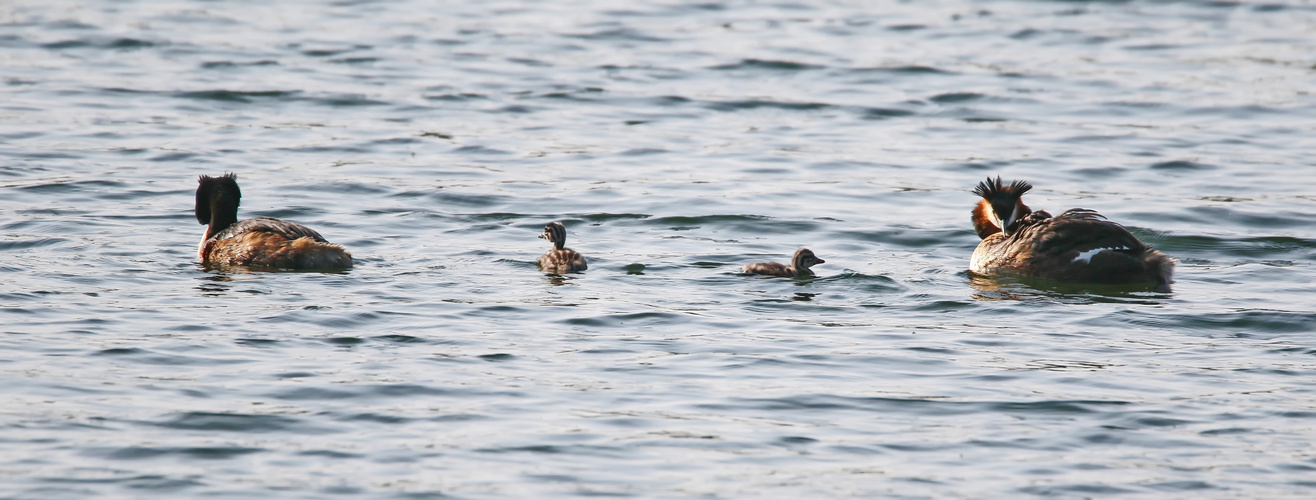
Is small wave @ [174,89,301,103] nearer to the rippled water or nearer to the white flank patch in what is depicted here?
the rippled water

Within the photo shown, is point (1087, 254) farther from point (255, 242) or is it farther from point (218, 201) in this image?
point (218, 201)

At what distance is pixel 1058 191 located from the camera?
17766 millimetres

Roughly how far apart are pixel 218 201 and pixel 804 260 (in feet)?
16.5

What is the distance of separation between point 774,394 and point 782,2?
23.5m

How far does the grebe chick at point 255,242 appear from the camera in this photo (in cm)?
1308

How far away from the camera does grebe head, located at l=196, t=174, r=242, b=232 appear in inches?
553

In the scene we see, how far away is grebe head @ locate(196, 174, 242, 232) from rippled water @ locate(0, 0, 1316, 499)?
0.46 metres

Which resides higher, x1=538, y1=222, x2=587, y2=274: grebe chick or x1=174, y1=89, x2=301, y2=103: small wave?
x1=174, y1=89, x2=301, y2=103: small wave

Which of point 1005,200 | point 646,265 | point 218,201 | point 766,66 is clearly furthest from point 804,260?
point 766,66

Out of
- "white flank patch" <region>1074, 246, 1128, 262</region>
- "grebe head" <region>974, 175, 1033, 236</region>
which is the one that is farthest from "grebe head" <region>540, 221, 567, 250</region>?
"white flank patch" <region>1074, 246, 1128, 262</region>

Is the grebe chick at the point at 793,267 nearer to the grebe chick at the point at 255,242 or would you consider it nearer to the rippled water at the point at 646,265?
the rippled water at the point at 646,265

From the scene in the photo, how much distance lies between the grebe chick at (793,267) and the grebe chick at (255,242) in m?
3.24

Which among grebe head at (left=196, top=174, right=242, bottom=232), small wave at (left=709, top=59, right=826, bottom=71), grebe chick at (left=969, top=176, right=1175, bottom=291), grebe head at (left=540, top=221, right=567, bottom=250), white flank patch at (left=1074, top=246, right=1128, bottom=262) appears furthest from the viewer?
small wave at (left=709, top=59, right=826, bottom=71)

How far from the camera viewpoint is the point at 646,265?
13.7m
